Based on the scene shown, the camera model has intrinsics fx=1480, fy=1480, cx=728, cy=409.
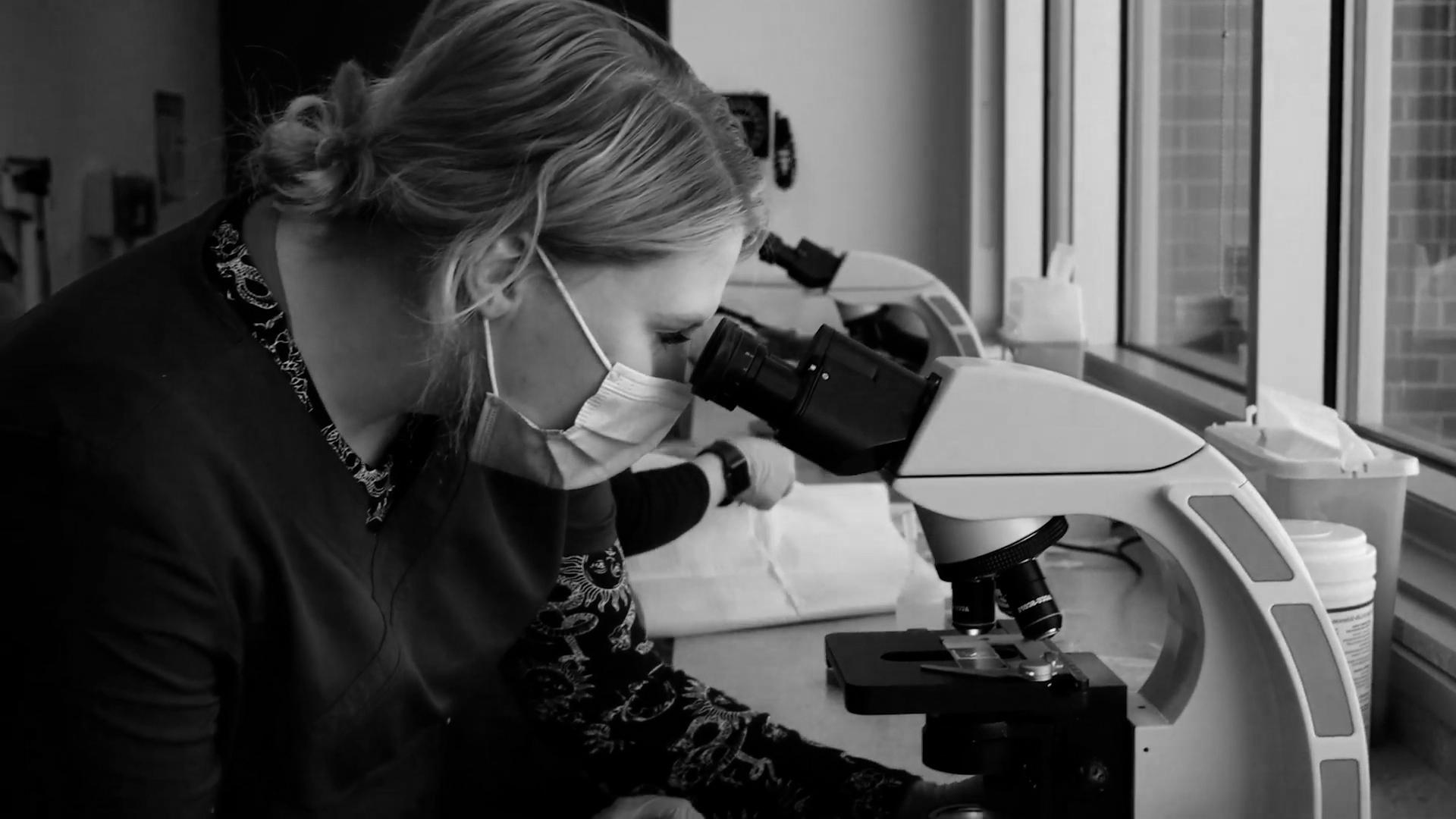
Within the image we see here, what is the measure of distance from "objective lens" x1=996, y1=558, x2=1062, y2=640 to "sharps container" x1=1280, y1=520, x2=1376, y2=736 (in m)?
0.26

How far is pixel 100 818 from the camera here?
1.01 m

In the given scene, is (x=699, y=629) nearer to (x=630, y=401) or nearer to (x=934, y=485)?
(x=630, y=401)

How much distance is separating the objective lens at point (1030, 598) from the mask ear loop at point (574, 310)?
35 centimetres

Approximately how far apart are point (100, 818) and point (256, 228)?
46 centimetres

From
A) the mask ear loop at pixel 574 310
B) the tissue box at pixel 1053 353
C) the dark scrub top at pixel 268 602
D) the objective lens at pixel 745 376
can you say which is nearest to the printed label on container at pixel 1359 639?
the dark scrub top at pixel 268 602

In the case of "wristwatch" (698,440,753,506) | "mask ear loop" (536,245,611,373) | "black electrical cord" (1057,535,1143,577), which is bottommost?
"black electrical cord" (1057,535,1143,577)

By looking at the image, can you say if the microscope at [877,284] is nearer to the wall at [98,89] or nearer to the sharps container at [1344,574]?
the wall at [98,89]

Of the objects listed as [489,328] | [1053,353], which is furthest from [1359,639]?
[1053,353]

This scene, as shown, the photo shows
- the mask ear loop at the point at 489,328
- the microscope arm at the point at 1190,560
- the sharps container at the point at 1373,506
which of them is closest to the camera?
the microscope arm at the point at 1190,560

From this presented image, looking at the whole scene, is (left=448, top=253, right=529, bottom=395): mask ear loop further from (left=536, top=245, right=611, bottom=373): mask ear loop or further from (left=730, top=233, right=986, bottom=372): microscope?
(left=730, top=233, right=986, bottom=372): microscope

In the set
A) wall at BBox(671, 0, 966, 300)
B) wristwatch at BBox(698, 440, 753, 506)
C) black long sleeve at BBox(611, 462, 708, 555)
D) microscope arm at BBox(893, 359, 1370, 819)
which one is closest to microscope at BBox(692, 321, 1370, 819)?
microscope arm at BBox(893, 359, 1370, 819)

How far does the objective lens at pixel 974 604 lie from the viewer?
1116 mm

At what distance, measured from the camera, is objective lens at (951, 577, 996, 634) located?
Result: 112 cm

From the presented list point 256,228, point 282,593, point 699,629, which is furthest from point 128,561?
point 699,629
